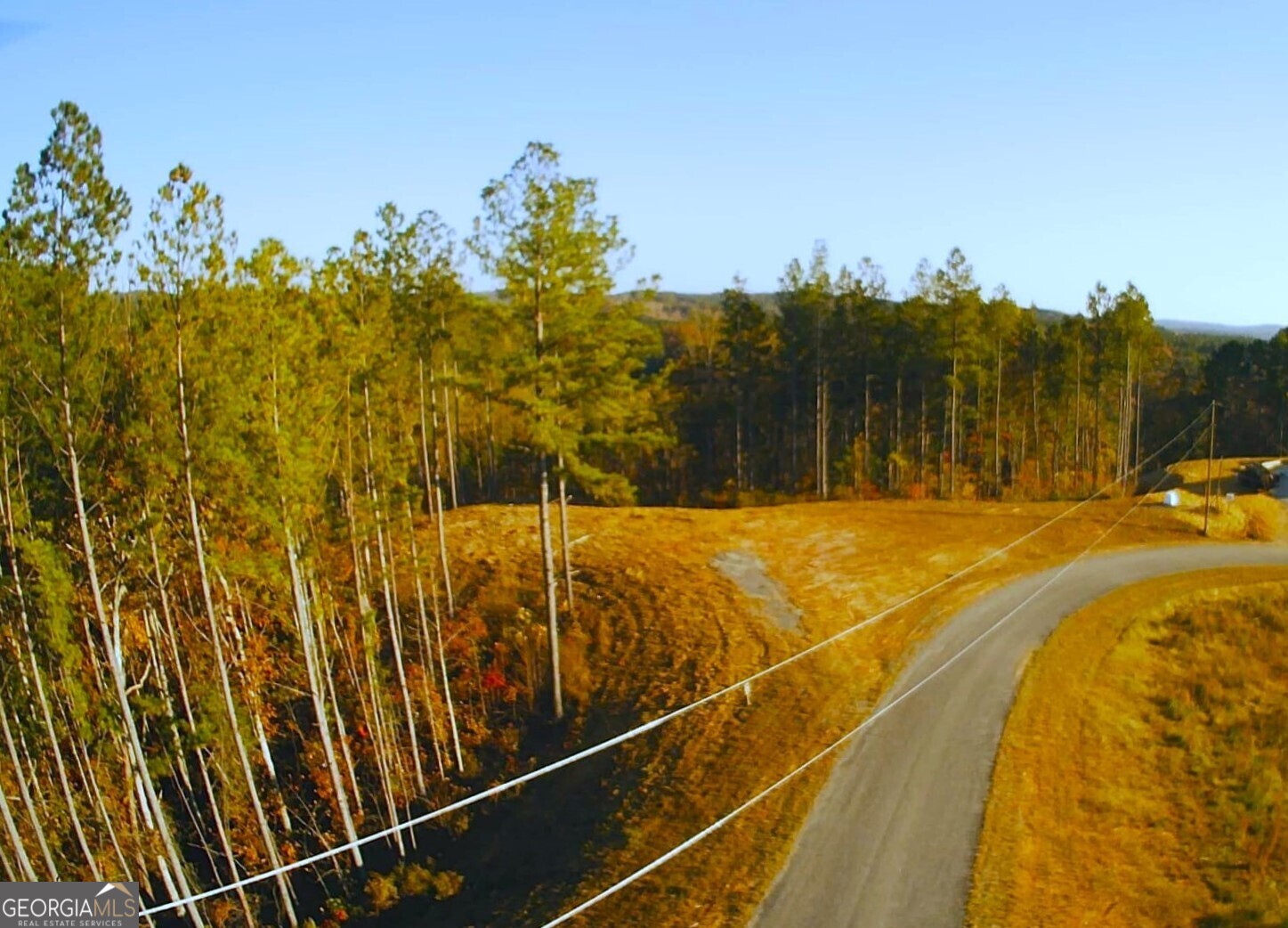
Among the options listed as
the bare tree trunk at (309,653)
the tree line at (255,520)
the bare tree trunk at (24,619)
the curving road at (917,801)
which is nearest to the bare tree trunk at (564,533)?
the tree line at (255,520)

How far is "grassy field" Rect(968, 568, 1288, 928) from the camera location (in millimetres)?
13172

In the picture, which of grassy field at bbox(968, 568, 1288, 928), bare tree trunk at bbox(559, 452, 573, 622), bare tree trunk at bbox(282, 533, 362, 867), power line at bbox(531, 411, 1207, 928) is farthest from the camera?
bare tree trunk at bbox(559, 452, 573, 622)

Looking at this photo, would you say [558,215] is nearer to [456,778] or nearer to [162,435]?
[162,435]

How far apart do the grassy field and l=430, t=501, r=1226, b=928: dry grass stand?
3227 mm

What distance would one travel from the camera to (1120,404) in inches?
2334

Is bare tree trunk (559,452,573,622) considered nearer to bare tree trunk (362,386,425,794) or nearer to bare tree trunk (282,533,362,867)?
bare tree trunk (362,386,425,794)

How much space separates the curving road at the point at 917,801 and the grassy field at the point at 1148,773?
0.41 meters

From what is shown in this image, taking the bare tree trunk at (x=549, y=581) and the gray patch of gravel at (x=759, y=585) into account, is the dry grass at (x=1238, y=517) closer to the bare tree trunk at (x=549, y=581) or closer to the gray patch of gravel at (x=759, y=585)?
the gray patch of gravel at (x=759, y=585)

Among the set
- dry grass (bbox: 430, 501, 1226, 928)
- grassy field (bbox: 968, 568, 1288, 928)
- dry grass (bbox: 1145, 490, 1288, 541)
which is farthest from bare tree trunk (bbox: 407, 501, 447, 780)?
dry grass (bbox: 1145, 490, 1288, 541)

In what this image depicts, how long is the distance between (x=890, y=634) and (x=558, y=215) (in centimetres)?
1286

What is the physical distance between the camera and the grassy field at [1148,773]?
519 inches

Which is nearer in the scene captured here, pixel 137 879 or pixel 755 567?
pixel 137 879

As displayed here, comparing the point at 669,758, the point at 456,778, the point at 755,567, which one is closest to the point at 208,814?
the point at 456,778

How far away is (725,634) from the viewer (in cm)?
2459
